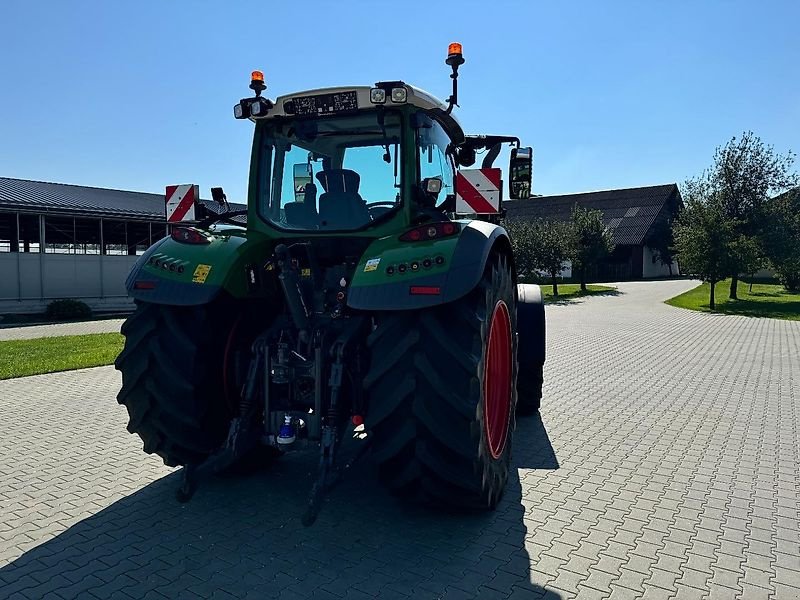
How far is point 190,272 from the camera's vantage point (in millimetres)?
3787

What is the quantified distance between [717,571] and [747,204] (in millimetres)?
26045

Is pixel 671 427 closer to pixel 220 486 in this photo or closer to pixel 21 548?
pixel 220 486

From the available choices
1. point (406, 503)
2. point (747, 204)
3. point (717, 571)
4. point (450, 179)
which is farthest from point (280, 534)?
point (747, 204)

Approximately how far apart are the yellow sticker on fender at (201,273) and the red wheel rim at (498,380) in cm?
180

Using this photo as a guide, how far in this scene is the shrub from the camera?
1808cm

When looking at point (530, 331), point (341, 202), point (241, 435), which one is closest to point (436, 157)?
point (341, 202)

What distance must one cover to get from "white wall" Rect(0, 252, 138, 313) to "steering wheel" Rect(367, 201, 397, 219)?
16.7 meters

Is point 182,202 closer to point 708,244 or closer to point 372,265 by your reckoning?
point 372,265

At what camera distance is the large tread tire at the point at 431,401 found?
10.4 feet

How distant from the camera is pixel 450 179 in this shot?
4723mm

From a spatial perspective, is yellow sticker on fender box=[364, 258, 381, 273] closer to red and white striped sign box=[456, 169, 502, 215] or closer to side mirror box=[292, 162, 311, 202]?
side mirror box=[292, 162, 311, 202]

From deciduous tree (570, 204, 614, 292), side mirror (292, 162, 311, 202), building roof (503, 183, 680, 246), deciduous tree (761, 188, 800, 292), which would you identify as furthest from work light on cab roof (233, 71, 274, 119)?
building roof (503, 183, 680, 246)

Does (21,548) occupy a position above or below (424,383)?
below

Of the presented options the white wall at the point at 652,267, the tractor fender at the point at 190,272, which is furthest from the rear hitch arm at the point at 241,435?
the white wall at the point at 652,267
